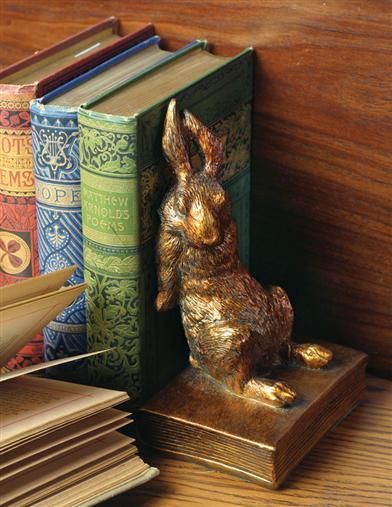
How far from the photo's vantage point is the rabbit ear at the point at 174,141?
3.21ft

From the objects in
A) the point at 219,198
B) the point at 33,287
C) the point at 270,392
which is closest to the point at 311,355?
the point at 270,392

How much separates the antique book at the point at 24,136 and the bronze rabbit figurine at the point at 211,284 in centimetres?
17

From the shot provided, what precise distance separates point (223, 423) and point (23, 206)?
1.04ft

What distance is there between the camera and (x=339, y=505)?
37.7 inches

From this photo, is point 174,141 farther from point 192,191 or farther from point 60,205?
point 60,205

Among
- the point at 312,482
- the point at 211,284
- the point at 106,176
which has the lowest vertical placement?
the point at 312,482

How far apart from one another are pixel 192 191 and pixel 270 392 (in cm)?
21

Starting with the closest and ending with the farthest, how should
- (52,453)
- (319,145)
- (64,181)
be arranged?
(52,453) < (64,181) < (319,145)

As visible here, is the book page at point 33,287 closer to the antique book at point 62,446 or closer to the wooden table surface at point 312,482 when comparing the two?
the antique book at point 62,446

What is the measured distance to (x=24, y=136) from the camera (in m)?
1.07

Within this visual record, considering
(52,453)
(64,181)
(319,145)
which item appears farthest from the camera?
(319,145)

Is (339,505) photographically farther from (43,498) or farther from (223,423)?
(43,498)

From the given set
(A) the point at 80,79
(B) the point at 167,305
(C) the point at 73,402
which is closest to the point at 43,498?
(C) the point at 73,402

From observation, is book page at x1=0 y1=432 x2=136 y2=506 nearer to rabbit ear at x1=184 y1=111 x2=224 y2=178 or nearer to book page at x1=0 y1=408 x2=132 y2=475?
book page at x1=0 y1=408 x2=132 y2=475
